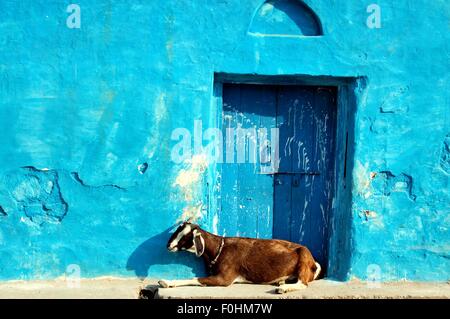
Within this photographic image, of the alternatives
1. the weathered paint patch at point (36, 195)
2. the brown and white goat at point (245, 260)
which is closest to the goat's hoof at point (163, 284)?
the brown and white goat at point (245, 260)

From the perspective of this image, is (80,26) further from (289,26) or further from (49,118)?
(289,26)

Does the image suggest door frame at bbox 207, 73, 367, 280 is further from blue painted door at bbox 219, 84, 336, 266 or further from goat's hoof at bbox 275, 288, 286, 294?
goat's hoof at bbox 275, 288, 286, 294

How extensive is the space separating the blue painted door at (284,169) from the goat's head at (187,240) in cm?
60

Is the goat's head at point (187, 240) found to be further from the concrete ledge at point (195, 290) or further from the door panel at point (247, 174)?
the door panel at point (247, 174)

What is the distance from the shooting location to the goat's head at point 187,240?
7070 millimetres

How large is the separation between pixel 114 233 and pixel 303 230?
199cm

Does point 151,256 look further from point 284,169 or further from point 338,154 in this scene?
point 338,154

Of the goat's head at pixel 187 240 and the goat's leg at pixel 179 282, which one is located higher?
the goat's head at pixel 187 240

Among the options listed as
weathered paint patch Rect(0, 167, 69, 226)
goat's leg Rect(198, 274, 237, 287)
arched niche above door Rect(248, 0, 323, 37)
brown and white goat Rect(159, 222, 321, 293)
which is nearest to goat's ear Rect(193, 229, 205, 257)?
brown and white goat Rect(159, 222, 321, 293)

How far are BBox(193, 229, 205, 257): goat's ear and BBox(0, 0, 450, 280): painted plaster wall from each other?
317 mm

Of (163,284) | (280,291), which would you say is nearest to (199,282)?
(163,284)

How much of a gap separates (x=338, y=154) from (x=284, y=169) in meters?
0.59

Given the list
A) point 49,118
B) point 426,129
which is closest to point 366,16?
point 426,129

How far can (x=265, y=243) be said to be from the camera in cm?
730
